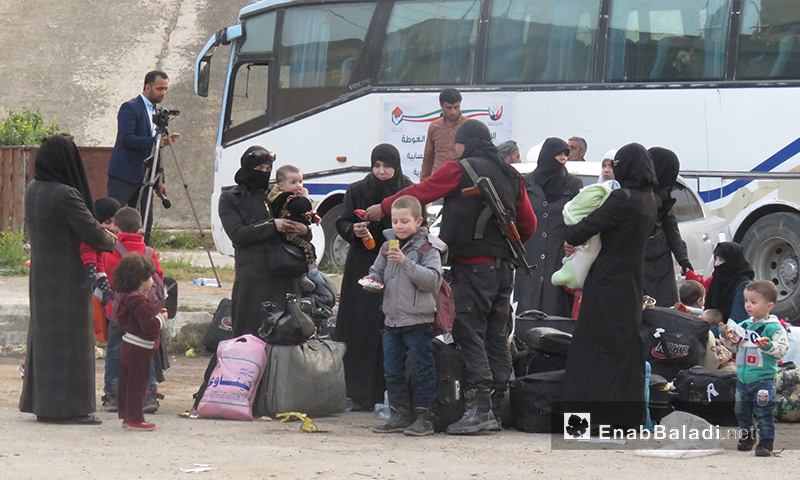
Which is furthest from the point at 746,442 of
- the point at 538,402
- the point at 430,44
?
the point at 430,44

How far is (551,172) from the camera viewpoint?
27.2ft

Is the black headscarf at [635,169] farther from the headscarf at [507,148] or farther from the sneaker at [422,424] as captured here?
the headscarf at [507,148]

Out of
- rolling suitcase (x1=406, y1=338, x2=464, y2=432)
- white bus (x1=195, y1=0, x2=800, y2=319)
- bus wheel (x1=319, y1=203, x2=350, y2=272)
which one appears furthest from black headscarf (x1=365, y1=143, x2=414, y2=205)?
bus wheel (x1=319, y1=203, x2=350, y2=272)

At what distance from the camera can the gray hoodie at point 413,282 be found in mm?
6102

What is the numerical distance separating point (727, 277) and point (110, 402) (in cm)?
412

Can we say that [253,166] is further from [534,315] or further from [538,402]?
[538,402]

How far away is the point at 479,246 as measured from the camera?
630 centimetres

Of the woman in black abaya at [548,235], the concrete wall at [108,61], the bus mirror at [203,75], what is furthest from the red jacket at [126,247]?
the concrete wall at [108,61]

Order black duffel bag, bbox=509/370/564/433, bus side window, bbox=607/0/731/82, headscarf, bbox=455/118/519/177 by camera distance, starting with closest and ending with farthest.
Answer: black duffel bag, bbox=509/370/564/433
headscarf, bbox=455/118/519/177
bus side window, bbox=607/0/731/82

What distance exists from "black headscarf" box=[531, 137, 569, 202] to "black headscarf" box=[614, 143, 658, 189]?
1.97 metres

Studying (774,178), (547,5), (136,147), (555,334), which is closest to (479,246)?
(555,334)

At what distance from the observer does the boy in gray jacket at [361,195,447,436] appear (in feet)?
20.1

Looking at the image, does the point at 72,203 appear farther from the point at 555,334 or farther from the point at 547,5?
the point at 547,5

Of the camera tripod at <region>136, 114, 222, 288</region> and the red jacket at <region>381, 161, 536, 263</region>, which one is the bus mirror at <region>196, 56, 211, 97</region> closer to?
the camera tripod at <region>136, 114, 222, 288</region>
